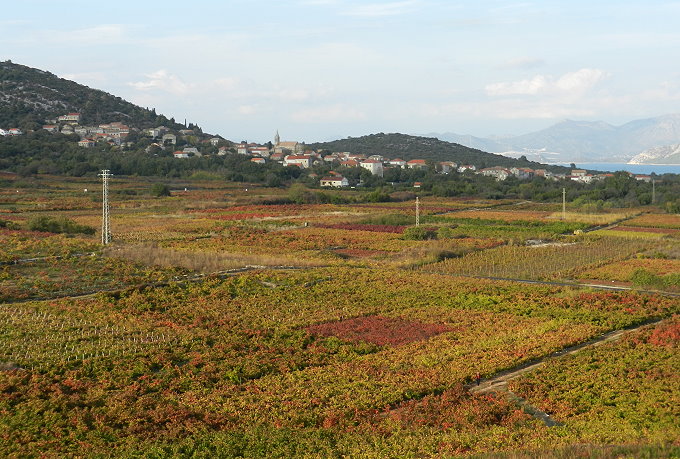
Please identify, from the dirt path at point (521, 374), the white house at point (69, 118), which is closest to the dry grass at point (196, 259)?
the dirt path at point (521, 374)

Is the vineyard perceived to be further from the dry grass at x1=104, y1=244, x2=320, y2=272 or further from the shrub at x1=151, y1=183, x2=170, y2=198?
the shrub at x1=151, y1=183, x2=170, y2=198

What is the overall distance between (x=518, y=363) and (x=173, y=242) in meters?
30.9

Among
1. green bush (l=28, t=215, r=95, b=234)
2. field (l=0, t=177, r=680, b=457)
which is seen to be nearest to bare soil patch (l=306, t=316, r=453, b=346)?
field (l=0, t=177, r=680, b=457)

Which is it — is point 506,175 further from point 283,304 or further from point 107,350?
point 107,350

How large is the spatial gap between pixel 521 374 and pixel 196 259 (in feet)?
71.8

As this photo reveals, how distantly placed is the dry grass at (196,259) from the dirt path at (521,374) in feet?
60.2

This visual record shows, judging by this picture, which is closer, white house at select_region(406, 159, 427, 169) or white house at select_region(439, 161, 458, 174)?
white house at select_region(406, 159, 427, 169)

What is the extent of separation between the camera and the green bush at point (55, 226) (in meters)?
50.7

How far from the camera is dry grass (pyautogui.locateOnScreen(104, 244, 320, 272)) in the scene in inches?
1436

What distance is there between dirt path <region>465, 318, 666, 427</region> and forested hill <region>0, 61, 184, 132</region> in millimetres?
134010

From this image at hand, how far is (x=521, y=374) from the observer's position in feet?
64.3

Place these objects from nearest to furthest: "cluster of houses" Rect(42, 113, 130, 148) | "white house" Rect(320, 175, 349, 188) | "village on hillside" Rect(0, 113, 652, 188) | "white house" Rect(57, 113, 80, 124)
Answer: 1. "white house" Rect(320, 175, 349, 188)
2. "village on hillside" Rect(0, 113, 652, 188)
3. "cluster of houses" Rect(42, 113, 130, 148)
4. "white house" Rect(57, 113, 80, 124)

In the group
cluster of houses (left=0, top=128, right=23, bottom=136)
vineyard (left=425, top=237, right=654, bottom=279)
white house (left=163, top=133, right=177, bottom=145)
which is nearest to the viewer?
vineyard (left=425, top=237, right=654, bottom=279)

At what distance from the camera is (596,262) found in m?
40.5
